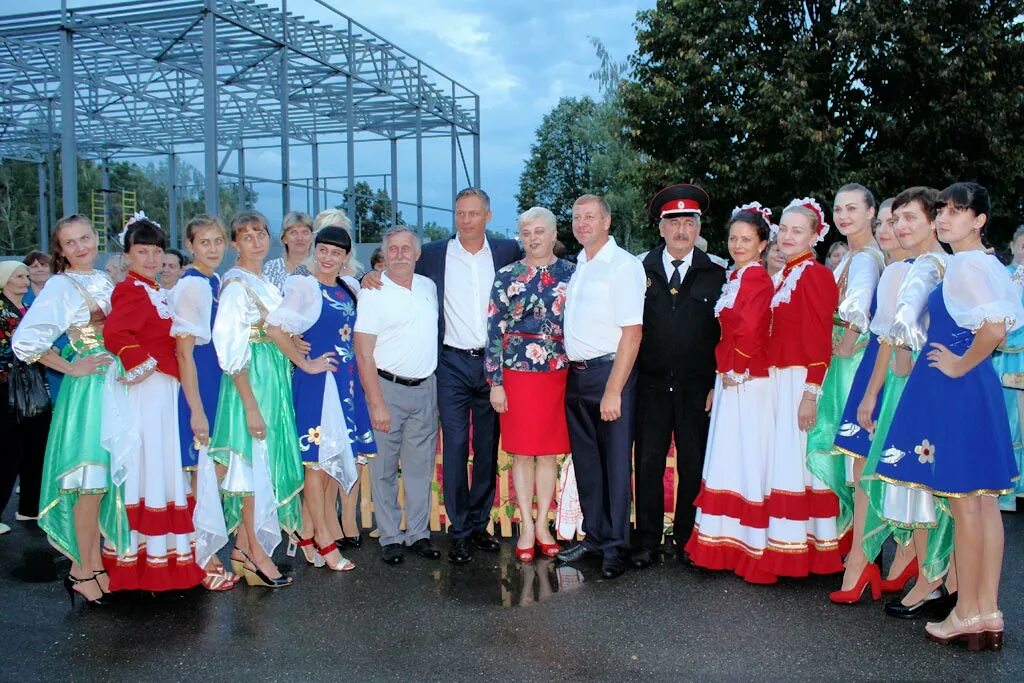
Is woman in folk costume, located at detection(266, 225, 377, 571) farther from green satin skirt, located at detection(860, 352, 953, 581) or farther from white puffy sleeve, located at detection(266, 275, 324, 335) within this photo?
green satin skirt, located at detection(860, 352, 953, 581)

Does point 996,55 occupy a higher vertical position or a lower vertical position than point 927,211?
higher

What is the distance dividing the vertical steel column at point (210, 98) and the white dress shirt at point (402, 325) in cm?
778

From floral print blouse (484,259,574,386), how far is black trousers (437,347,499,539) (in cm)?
30

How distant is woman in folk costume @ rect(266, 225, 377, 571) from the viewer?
460 cm

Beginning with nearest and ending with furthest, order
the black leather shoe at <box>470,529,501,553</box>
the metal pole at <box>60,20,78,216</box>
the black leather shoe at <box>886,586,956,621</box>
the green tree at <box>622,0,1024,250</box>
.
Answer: the black leather shoe at <box>886,586,956,621</box> → the black leather shoe at <box>470,529,501,553</box> → the metal pole at <box>60,20,78,216</box> → the green tree at <box>622,0,1024,250</box>

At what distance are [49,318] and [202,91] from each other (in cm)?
1618

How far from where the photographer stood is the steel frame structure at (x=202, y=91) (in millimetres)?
12992

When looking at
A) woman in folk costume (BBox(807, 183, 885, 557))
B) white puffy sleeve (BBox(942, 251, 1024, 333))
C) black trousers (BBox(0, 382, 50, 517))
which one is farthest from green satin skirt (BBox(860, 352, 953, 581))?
black trousers (BBox(0, 382, 50, 517))

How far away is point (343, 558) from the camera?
16.1 ft

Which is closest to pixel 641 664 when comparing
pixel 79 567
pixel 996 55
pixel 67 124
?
pixel 79 567

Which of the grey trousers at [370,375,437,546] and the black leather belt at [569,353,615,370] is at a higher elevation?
the black leather belt at [569,353,615,370]

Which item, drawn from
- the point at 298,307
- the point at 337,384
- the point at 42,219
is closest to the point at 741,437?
the point at 337,384

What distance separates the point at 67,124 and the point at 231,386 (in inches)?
429

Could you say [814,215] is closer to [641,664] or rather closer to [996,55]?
[641,664]
